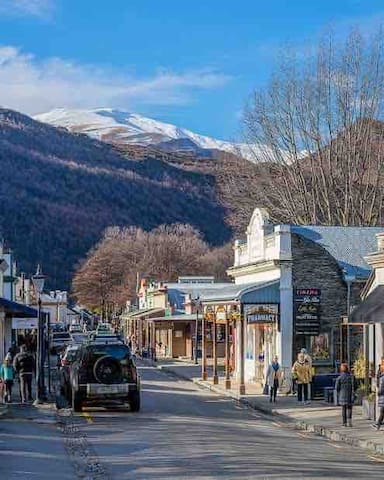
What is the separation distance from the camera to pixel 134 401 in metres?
27.0

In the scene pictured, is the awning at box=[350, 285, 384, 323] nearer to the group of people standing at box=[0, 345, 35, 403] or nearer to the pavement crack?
the pavement crack

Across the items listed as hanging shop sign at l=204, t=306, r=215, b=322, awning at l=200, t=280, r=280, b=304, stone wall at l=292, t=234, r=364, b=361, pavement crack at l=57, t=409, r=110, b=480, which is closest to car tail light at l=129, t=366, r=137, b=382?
pavement crack at l=57, t=409, r=110, b=480

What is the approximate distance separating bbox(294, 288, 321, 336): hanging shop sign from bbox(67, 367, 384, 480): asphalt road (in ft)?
23.3

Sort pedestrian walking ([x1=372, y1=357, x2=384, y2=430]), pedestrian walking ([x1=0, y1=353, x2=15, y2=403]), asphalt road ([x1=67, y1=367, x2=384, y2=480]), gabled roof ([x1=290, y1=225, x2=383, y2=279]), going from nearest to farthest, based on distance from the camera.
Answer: asphalt road ([x1=67, y1=367, x2=384, y2=480]) < pedestrian walking ([x1=372, y1=357, x2=384, y2=430]) < pedestrian walking ([x1=0, y1=353, x2=15, y2=403]) < gabled roof ([x1=290, y1=225, x2=383, y2=279])

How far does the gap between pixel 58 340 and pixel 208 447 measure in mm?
48825

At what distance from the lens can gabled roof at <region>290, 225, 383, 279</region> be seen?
3747cm

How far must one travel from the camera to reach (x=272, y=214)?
5600 centimetres

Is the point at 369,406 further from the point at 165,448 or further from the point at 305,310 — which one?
the point at 305,310

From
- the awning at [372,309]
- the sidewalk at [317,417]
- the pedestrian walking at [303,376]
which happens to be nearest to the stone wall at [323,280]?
the sidewalk at [317,417]

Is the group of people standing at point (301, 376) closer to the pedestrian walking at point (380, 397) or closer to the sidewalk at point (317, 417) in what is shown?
the sidewalk at point (317, 417)

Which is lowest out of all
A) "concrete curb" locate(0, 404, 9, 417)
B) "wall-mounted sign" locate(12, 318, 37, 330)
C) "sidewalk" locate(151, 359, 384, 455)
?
"sidewalk" locate(151, 359, 384, 455)

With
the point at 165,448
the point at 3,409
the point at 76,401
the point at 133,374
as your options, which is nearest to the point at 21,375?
the point at 3,409

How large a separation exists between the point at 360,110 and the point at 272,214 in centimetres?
762

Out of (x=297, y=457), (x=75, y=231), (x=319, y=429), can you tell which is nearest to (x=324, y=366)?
(x=319, y=429)
